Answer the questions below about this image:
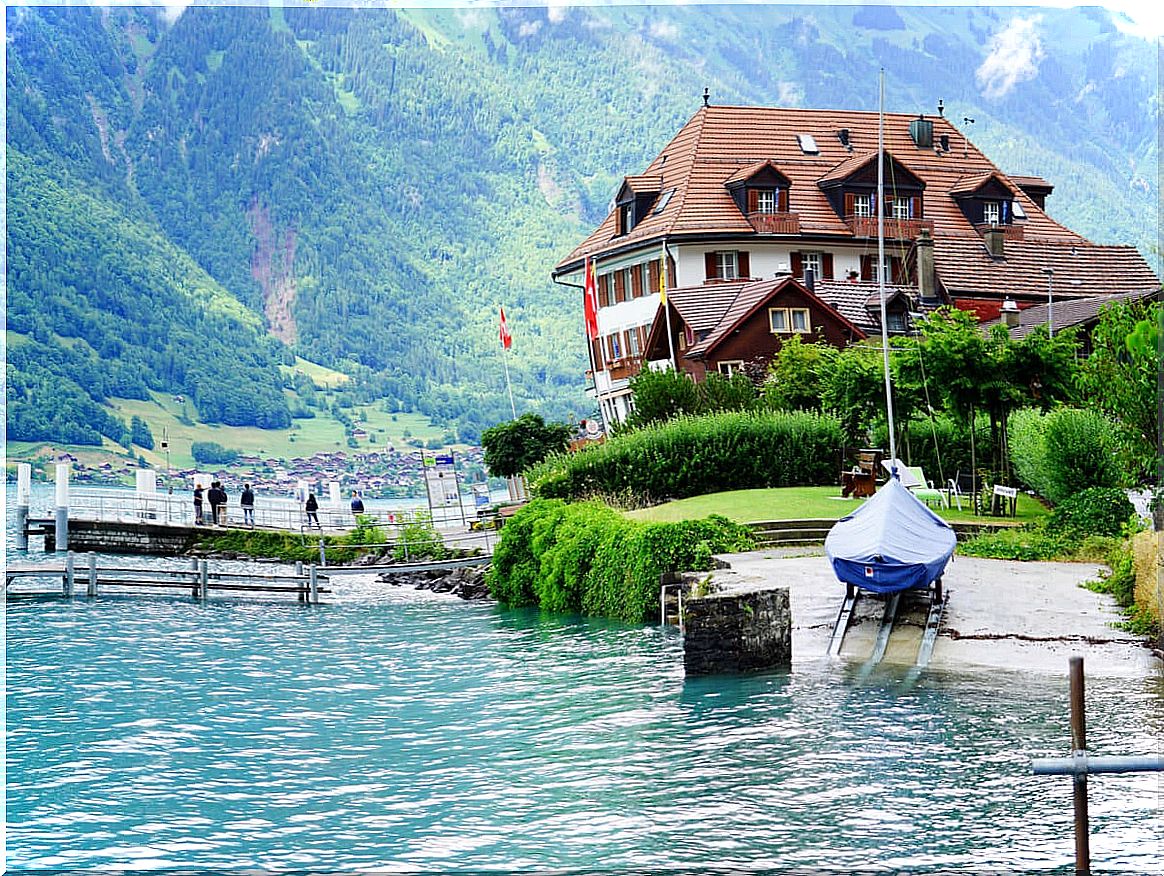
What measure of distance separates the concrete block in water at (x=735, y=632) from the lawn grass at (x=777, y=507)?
543 inches

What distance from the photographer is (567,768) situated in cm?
1753

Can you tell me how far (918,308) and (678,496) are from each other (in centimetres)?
2174

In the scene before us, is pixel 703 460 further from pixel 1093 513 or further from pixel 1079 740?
pixel 1079 740

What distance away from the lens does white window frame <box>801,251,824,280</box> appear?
233 ft

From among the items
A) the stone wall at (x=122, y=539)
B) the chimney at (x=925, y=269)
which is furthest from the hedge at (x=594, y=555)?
the chimney at (x=925, y=269)

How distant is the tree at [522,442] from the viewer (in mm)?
60688

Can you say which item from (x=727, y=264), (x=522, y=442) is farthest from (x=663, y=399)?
(x=727, y=264)

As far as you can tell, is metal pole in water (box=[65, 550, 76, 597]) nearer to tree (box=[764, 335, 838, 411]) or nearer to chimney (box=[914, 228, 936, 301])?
tree (box=[764, 335, 838, 411])

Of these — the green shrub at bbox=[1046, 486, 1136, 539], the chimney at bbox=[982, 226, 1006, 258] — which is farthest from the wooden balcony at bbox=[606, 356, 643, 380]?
the green shrub at bbox=[1046, 486, 1136, 539]

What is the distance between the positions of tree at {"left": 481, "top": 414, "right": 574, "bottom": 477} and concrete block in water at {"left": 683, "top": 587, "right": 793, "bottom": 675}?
123 feet

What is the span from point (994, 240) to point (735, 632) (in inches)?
2201

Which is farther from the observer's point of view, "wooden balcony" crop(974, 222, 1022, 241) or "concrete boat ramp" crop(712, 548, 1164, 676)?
"wooden balcony" crop(974, 222, 1022, 241)

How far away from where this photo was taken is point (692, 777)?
16375 millimetres

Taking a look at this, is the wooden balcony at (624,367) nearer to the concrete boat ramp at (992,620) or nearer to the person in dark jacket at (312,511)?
the person in dark jacket at (312,511)
